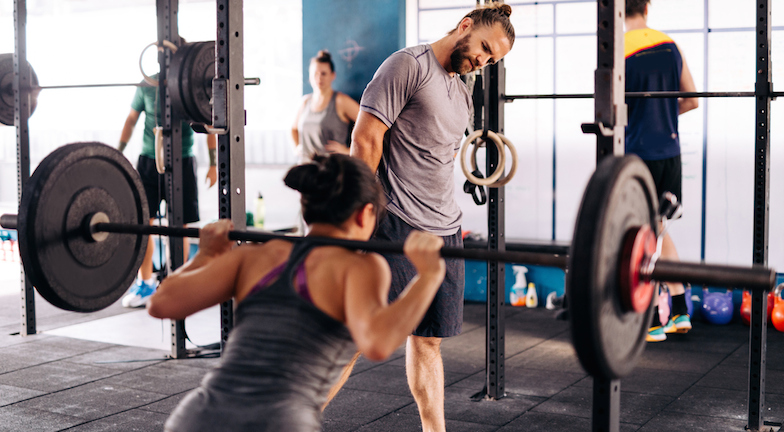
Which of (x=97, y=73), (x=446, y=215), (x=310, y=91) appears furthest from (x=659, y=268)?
(x=97, y=73)

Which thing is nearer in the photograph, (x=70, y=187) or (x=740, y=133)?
(x=70, y=187)

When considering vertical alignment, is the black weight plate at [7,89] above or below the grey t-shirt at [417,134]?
above

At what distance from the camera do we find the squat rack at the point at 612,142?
1601 mm

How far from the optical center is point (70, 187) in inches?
76.2

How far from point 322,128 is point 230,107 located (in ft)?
10.5

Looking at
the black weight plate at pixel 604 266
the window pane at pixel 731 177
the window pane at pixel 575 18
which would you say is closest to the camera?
the black weight plate at pixel 604 266

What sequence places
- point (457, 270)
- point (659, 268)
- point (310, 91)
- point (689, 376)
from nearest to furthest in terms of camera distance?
1. point (659, 268)
2. point (457, 270)
3. point (689, 376)
4. point (310, 91)

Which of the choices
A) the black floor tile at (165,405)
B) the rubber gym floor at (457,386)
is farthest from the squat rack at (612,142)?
the black floor tile at (165,405)

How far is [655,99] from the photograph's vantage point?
3.51 m

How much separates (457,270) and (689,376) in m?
1.57

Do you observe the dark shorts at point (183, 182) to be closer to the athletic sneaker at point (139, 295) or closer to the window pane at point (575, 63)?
the athletic sneaker at point (139, 295)

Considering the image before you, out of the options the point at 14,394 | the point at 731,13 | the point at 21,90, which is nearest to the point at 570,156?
the point at 731,13

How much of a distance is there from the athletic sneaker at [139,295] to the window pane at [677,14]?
3.58m

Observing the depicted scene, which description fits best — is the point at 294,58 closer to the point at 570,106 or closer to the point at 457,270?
the point at 570,106
